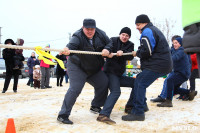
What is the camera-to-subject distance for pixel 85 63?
360 cm

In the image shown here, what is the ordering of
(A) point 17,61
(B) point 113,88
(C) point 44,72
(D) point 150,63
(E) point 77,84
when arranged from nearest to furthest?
(E) point 77,84 < (D) point 150,63 < (B) point 113,88 < (A) point 17,61 < (C) point 44,72

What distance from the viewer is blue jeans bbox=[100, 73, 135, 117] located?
12.0ft

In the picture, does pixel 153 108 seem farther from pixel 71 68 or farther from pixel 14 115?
pixel 14 115

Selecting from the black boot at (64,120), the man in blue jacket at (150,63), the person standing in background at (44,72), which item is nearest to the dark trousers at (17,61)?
the person standing in background at (44,72)

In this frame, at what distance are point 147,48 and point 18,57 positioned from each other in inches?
218

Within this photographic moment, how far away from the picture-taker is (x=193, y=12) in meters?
1.59

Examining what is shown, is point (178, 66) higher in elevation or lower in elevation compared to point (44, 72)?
higher

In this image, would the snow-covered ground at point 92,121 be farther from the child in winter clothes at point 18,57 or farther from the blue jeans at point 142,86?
the child in winter clothes at point 18,57

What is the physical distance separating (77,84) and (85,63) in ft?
1.16

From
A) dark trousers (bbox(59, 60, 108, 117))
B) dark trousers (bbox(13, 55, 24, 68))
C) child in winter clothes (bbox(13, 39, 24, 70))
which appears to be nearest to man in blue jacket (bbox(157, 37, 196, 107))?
dark trousers (bbox(59, 60, 108, 117))

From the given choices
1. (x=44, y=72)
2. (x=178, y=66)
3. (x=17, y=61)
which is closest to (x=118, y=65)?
(x=178, y=66)

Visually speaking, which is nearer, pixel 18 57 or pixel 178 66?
pixel 178 66

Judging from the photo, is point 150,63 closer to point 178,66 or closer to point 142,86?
point 142,86

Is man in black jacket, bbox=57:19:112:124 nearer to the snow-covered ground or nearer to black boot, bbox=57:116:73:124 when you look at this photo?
black boot, bbox=57:116:73:124
